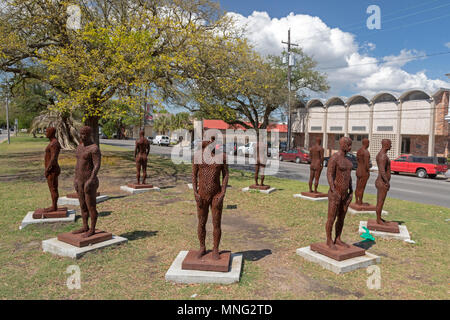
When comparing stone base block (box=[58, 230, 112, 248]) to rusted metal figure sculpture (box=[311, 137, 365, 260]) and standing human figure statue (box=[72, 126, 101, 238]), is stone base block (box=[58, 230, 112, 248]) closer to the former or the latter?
standing human figure statue (box=[72, 126, 101, 238])

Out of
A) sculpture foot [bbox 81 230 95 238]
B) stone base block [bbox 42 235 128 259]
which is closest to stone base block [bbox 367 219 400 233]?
stone base block [bbox 42 235 128 259]

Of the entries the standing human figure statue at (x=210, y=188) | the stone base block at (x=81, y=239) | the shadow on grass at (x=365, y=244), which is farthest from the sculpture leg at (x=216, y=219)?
the shadow on grass at (x=365, y=244)

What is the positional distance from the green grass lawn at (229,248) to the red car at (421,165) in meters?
12.6

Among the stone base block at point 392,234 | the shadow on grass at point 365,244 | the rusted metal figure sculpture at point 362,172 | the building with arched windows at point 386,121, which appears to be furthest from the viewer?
the building with arched windows at point 386,121

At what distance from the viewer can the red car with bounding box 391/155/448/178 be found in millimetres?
21578

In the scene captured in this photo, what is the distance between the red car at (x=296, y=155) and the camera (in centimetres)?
3064

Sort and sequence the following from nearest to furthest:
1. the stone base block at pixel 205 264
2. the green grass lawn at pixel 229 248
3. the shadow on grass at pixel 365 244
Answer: the green grass lawn at pixel 229 248, the stone base block at pixel 205 264, the shadow on grass at pixel 365 244

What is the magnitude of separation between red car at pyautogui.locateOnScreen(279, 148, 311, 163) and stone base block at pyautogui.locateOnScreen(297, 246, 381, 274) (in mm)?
25154

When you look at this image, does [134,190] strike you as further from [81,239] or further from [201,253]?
[201,253]

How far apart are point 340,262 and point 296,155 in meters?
26.6

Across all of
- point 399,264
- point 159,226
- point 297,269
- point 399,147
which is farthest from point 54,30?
point 399,147

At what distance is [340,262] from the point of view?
5.45 meters

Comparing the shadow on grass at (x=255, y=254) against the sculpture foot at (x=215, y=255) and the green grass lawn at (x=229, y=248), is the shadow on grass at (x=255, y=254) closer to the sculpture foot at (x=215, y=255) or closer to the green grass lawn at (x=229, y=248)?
the green grass lawn at (x=229, y=248)

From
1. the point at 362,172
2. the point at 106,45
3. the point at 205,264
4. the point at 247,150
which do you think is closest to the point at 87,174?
the point at 205,264
